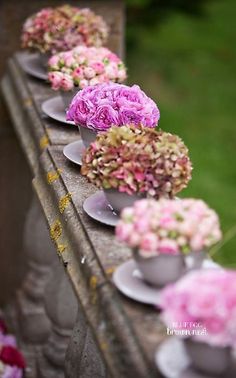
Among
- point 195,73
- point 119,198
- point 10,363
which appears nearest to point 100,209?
point 119,198

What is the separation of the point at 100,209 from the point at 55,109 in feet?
3.30

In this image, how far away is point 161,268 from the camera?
206 cm

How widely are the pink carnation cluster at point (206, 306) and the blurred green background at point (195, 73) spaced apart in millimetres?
4812

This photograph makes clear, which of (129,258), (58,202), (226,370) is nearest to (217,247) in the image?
(58,202)

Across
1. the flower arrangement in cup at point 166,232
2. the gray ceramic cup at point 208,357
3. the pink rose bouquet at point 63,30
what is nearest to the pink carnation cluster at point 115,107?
the flower arrangement in cup at point 166,232

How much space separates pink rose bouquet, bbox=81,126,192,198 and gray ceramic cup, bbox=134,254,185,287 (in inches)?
11.6

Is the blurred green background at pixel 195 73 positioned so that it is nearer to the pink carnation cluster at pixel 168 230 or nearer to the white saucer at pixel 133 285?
the white saucer at pixel 133 285

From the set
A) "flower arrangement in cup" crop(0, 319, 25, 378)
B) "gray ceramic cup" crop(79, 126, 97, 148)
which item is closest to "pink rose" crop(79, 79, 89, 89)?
"gray ceramic cup" crop(79, 126, 97, 148)

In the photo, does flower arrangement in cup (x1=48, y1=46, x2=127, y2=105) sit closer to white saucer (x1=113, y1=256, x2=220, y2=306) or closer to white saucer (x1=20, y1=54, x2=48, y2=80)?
white saucer (x1=20, y1=54, x2=48, y2=80)

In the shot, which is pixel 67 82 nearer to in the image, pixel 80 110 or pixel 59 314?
pixel 80 110

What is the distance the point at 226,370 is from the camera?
1873mm

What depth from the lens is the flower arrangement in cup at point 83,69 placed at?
126 inches

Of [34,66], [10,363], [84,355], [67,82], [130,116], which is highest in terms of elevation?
[130,116]

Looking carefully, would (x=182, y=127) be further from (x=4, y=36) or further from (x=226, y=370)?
(x=226, y=370)
